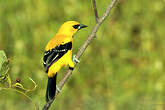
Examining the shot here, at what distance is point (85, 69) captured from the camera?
657cm

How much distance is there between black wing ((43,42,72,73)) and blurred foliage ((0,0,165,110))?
1.84 m

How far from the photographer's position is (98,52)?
262 inches

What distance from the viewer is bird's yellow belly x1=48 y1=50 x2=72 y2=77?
3.52 meters

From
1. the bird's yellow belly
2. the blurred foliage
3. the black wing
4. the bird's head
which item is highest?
the bird's head

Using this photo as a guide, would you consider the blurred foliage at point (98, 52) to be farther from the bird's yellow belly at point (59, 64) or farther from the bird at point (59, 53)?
the bird's yellow belly at point (59, 64)

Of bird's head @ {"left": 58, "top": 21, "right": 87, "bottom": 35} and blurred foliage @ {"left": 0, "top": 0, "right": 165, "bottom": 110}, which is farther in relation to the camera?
blurred foliage @ {"left": 0, "top": 0, "right": 165, "bottom": 110}

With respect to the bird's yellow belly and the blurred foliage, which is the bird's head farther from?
the blurred foliage

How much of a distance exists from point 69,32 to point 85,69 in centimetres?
261

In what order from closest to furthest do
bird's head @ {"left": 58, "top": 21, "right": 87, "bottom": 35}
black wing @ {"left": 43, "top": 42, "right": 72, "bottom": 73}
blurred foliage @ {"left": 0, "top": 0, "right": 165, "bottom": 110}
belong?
black wing @ {"left": 43, "top": 42, "right": 72, "bottom": 73}
bird's head @ {"left": 58, "top": 21, "right": 87, "bottom": 35}
blurred foliage @ {"left": 0, "top": 0, "right": 165, "bottom": 110}

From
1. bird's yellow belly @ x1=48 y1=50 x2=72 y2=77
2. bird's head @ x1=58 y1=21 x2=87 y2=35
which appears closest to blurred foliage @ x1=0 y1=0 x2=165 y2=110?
bird's head @ x1=58 y1=21 x2=87 y2=35

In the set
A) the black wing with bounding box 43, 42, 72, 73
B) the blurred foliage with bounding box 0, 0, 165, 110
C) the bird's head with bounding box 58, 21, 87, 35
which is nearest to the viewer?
the black wing with bounding box 43, 42, 72, 73

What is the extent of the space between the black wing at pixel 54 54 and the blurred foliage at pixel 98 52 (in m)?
1.84

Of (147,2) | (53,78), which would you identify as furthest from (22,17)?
(53,78)

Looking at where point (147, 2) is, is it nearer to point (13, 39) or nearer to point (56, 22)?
point (56, 22)
